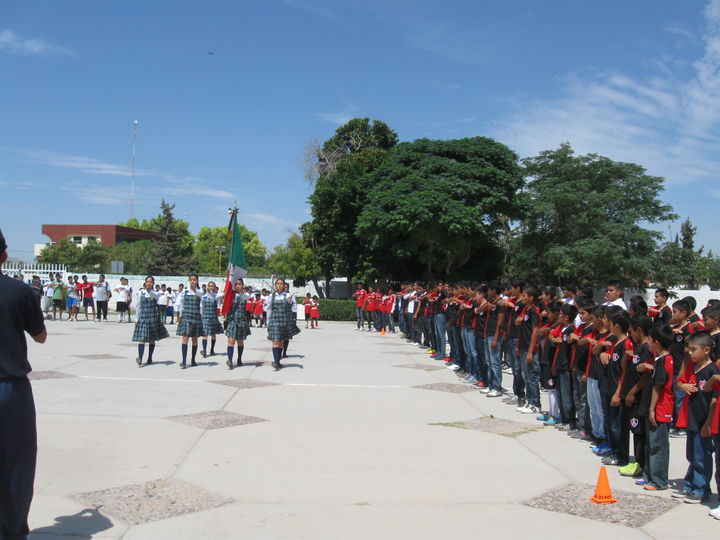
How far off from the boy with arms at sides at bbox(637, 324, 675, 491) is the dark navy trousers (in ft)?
15.8

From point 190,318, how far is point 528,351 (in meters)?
7.13

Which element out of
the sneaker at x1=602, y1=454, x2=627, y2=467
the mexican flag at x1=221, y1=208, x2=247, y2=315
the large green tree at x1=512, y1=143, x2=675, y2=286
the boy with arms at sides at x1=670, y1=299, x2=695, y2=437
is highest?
the large green tree at x1=512, y1=143, x2=675, y2=286

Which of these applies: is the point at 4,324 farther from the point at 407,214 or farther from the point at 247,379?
the point at 407,214

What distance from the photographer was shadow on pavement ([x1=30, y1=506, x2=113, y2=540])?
14.2ft

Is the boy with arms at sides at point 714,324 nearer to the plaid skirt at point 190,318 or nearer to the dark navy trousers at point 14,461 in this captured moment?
the dark navy trousers at point 14,461

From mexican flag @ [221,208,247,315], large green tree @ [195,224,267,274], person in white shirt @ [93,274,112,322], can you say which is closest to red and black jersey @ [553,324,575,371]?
mexican flag @ [221,208,247,315]

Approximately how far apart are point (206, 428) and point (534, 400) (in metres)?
4.60

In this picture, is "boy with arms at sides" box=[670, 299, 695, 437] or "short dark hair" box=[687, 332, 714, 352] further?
"boy with arms at sides" box=[670, 299, 695, 437]

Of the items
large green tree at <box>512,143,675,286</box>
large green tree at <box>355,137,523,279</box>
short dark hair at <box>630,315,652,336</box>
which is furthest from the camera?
large green tree at <box>512,143,675,286</box>

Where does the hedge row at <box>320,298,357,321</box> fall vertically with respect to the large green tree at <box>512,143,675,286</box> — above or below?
below

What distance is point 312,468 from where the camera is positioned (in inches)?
239

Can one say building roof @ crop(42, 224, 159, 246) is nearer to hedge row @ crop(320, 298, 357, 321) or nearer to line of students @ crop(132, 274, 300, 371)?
hedge row @ crop(320, 298, 357, 321)

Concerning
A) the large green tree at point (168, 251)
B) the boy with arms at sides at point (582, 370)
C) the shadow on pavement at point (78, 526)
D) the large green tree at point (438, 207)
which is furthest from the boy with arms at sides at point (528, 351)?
the large green tree at point (168, 251)

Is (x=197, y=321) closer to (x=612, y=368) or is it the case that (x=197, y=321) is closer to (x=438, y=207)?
(x=612, y=368)
